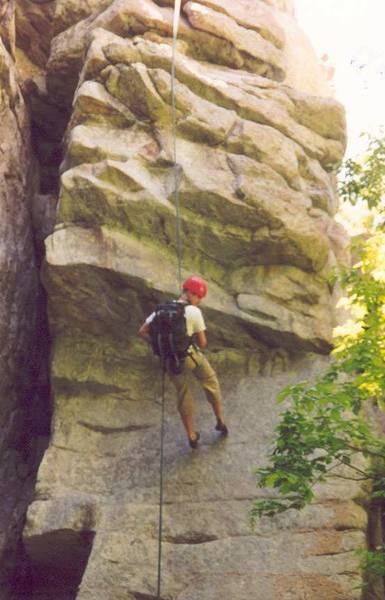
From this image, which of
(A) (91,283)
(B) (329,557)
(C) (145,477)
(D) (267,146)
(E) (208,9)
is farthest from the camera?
(E) (208,9)

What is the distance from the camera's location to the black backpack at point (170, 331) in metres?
8.76

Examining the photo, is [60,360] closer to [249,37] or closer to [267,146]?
[267,146]

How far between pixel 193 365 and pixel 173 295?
1.51 m

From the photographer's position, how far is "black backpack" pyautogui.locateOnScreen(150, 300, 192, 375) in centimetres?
876

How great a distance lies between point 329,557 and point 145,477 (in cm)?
285

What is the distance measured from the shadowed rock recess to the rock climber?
463 mm

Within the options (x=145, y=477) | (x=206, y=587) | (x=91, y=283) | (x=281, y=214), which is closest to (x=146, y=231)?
(x=91, y=283)

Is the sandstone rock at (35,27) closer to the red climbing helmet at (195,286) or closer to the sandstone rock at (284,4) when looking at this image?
the sandstone rock at (284,4)

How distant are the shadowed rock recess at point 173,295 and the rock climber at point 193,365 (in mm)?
463

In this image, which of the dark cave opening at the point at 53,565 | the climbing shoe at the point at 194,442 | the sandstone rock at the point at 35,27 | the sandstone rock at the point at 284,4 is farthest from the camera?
the sandstone rock at the point at 35,27

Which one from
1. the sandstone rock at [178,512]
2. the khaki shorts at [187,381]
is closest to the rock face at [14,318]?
the sandstone rock at [178,512]

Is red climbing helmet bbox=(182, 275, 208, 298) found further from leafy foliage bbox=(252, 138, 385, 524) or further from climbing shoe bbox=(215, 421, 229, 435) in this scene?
leafy foliage bbox=(252, 138, 385, 524)

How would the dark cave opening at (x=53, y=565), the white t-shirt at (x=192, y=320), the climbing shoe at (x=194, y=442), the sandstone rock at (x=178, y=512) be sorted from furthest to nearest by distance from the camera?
1. the climbing shoe at (x=194, y=442)
2. the dark cave opening at (x=53, y=565)
3. the white t-shirt at (x=192, y=320)
4. the sandstone rock at (x=178, y=512)

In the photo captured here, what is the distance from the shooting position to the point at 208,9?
13336 millimetres
